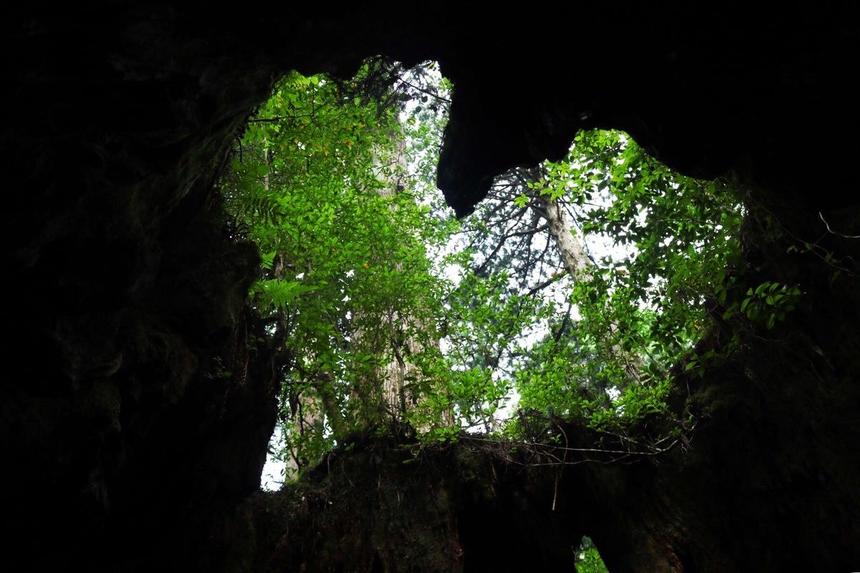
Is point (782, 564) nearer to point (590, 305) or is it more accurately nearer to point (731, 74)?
point (590, 305)

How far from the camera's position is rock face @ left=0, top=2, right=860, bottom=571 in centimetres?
346

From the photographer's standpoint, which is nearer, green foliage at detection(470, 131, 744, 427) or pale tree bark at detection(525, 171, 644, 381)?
green foliage at detection(470, 131, 744, 427)

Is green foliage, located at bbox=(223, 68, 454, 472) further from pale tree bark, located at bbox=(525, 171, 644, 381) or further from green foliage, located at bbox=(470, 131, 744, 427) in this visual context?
pale tree bark, located at bbox=(525, 171, 644, 381)

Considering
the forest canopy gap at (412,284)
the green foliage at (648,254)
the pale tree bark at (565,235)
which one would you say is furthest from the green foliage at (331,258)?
the pale tree bark at (565,235)

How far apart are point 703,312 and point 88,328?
683 centimetres

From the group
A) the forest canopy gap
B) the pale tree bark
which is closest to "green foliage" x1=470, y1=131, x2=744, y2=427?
the forest canopy gap

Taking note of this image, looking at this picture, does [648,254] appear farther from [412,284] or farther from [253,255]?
[253,255]

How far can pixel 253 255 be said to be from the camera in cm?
629

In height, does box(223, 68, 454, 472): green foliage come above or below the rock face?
above

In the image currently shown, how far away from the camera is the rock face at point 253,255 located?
3.46m

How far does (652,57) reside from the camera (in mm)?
4801

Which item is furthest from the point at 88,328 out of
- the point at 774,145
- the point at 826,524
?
the point at 826,524

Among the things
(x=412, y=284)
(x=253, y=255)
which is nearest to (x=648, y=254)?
(x=412, y=284)

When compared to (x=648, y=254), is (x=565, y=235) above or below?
above
